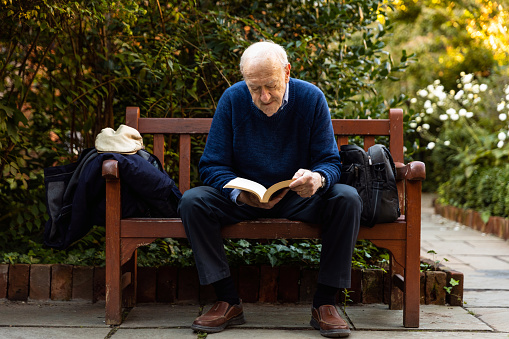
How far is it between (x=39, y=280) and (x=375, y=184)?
6.68 ft

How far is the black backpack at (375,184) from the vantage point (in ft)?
9.84

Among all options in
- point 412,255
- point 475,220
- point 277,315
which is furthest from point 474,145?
point 277,315

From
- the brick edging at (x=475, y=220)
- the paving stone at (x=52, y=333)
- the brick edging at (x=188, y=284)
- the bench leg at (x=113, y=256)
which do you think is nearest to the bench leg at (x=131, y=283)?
the brick edging at (x=188, y=284)

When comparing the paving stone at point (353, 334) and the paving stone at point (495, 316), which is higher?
the paving stone at point (495, 316)

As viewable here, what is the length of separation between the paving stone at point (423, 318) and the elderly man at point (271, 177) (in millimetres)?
303

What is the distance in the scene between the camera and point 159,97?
13.2 ft

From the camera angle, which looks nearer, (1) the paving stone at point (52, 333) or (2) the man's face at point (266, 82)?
(1) the paving stone at point (52, 333)

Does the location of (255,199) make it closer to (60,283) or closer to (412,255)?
(412,255)

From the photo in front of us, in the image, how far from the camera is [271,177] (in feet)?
10.4

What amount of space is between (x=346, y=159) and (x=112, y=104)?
184 centimetres

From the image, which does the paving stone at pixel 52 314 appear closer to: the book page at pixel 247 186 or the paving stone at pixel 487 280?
the book page at pixel 247 186

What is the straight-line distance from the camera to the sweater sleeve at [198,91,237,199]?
10.3 feet

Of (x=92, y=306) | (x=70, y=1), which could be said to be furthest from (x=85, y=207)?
(x=70, y=1)

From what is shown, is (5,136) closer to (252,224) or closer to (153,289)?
(153,289)
